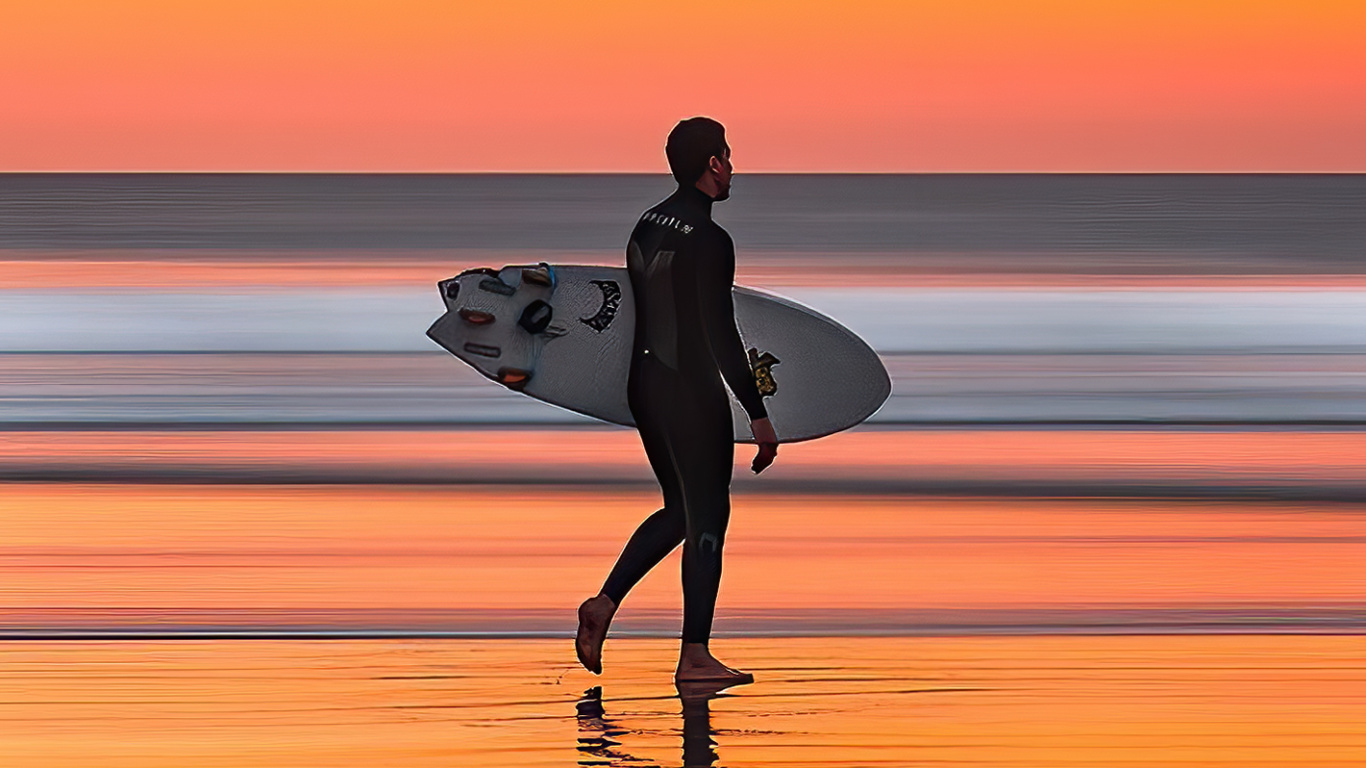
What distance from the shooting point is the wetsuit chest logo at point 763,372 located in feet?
30.0

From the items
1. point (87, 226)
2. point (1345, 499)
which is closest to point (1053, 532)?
point (1345, 499)

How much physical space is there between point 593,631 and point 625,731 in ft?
2.70

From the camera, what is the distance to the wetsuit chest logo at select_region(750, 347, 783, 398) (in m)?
9.15

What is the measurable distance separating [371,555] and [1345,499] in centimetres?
558

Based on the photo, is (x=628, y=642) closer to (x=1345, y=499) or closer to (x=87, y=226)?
(x=1345, y=499)

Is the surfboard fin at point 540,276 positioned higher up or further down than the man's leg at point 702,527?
higher up

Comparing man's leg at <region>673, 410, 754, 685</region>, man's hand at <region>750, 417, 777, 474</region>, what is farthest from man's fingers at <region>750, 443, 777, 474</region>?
man's leg at <region>673, 410, 754, 685</region>

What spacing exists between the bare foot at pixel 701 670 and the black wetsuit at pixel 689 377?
0.05m

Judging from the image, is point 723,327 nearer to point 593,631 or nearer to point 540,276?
point 593,631

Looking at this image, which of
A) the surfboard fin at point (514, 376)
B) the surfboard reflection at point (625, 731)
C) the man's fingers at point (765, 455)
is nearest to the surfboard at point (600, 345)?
the surfboard fin at point (514, 376)

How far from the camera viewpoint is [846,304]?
3534cm

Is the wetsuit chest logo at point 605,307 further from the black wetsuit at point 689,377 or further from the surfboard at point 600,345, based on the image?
the black wetsuit at point 689,377

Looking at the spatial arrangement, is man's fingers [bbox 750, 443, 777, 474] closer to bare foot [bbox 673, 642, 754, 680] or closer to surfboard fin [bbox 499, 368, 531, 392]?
bare foot [bbox 673, 642, 754, 680]

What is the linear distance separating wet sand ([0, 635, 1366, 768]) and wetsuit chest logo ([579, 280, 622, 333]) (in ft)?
4.16
